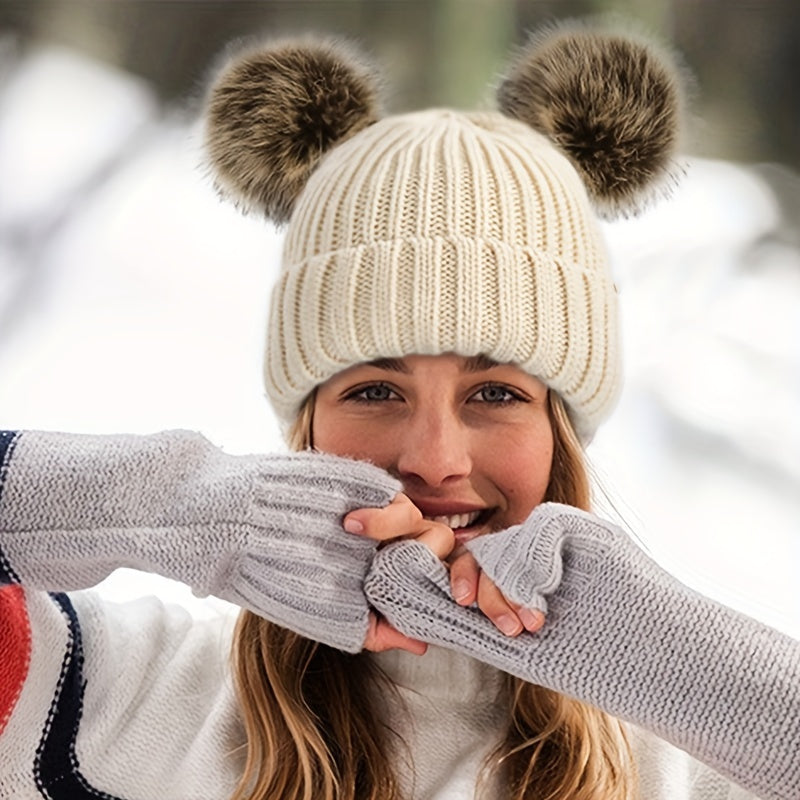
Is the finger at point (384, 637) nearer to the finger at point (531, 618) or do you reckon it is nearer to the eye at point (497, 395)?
the finger at point (531, 618)

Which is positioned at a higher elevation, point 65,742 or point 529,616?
point 529,616

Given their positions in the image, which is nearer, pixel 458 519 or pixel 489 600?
pixel 489 600

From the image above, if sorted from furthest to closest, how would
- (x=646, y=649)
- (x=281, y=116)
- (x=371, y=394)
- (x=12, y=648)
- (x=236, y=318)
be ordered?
(x=236, y=318) → (x=281, y=116) → (x=371, y=394) → (x=12, y=648) → (x=646, y=649)

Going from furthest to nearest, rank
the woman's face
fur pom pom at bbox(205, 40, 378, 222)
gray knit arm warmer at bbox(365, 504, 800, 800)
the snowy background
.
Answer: the snowy background → fur pom pom at bbox(205, 40, 378, 222) → the woman's face → gray knit arm warmer at bbox(365, 504, 800, 800)

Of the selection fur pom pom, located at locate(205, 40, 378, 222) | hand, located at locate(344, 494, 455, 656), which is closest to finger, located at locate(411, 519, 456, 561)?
hand, located at locate(344, 494, 455, 656)

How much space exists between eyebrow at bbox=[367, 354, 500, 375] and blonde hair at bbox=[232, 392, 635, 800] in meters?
0.09

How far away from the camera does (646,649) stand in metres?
0.89

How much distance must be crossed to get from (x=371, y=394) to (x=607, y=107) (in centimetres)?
45

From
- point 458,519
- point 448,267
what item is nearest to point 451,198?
point 448,267

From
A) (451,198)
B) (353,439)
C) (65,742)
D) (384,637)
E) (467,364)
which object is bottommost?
(65,742)

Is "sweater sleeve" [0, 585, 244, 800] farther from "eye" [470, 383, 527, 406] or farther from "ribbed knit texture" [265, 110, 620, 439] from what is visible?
"eye" [470, 383, 527, 406]

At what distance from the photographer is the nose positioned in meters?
1.05

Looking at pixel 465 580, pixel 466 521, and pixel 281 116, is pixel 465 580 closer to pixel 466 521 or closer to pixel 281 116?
pixel 466 521

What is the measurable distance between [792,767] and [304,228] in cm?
69
